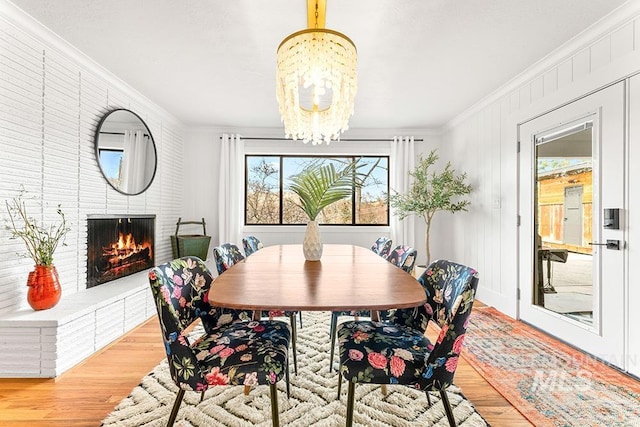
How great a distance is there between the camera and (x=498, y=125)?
355cm

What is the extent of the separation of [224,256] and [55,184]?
1.50m

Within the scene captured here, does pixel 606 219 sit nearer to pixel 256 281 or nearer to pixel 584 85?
pixel 584 85

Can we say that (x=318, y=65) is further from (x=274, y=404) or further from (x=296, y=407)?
(x=296, y=407)

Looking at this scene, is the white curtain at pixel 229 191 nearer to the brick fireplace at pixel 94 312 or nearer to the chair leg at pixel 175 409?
the brick fireplace at pixel 94 312

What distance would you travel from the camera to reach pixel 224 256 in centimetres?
222

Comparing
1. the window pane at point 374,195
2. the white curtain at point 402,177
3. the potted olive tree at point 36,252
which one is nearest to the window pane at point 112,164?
the potted olive tree at point 36,252

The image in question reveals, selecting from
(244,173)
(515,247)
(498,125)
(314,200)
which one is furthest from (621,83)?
(244,173)

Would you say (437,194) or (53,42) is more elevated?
(53,42)

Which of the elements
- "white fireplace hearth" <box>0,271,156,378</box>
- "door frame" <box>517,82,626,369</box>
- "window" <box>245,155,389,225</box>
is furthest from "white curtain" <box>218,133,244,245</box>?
"door frame" <box>517,82,626,369</box>

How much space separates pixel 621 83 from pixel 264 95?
2977mm

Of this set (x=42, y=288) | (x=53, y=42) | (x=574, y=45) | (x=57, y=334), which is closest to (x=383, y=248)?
(x=574, y=45)

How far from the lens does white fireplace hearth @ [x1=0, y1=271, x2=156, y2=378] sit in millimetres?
2037

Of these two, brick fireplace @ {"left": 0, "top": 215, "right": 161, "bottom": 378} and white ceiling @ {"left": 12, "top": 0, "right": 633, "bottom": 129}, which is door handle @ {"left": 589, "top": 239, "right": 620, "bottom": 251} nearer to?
white ceiling @ {"left": 12, "top": 0, "right": 633, "bottom": 129}

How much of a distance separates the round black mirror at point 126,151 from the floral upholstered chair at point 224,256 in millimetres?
1599
